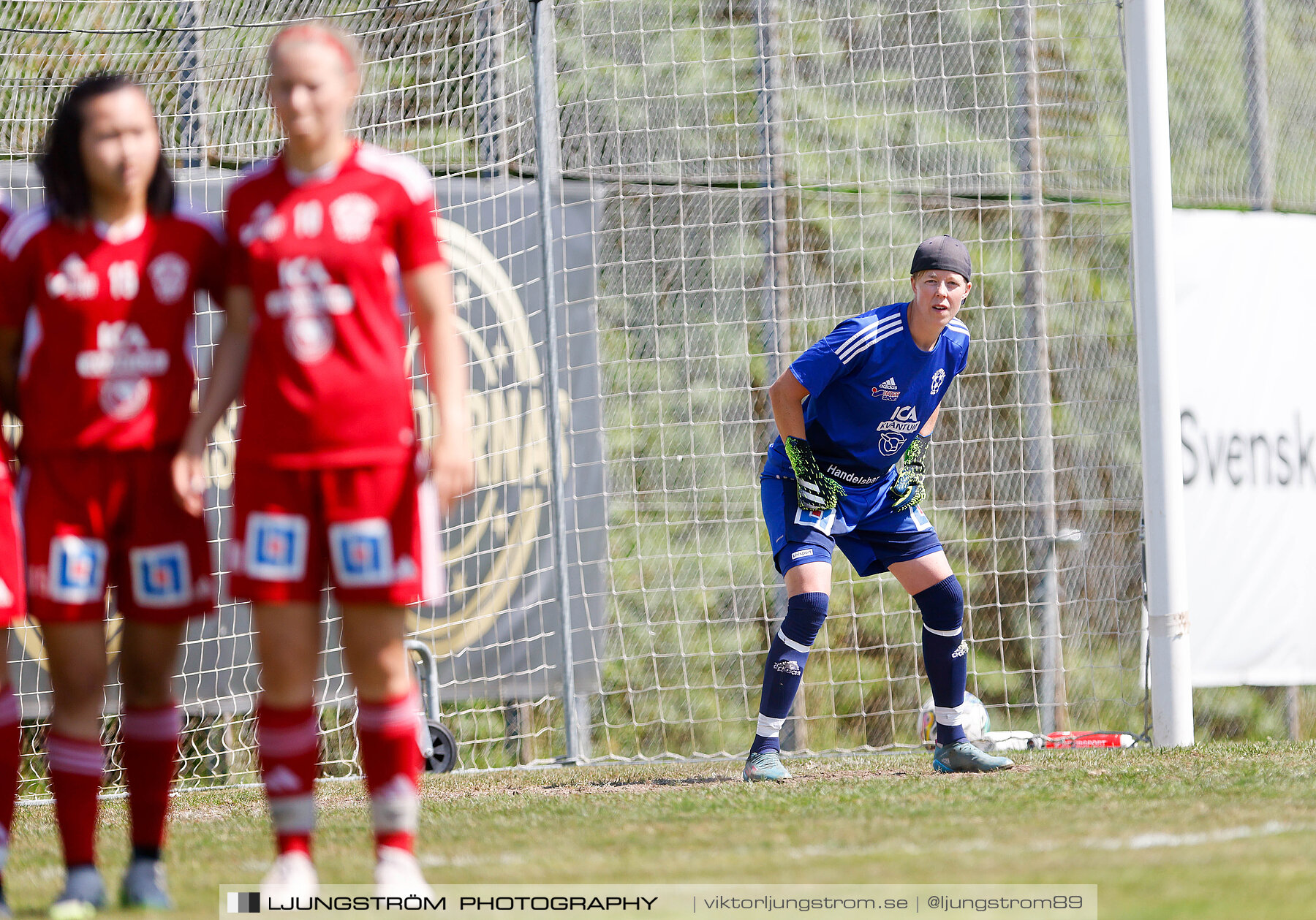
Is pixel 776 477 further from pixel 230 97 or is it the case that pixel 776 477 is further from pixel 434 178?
pixel 230 97

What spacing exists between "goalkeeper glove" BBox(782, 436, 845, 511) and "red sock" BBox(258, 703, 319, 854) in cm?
280

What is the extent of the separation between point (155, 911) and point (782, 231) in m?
5.63

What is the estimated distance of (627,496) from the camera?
780 cm

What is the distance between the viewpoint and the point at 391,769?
2.90m

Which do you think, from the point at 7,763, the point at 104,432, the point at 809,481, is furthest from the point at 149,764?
the point at 809,481

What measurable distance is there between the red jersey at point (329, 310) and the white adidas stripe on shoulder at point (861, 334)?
8.61 ft

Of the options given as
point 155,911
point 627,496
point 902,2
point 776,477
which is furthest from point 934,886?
point 902,2

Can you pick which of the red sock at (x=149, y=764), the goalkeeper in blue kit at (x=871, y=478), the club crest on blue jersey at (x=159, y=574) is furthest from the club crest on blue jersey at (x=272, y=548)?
the goalkeeper in blue kit at (x=871, y=478)

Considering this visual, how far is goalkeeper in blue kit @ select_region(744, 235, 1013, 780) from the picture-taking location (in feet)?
17.6

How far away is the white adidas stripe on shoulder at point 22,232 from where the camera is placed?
305 cm

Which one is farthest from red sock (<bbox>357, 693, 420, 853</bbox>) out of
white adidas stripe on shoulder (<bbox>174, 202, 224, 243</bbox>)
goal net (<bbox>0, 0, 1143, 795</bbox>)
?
goal net (<bbox>0, 0, 1143, 795</bbox>)

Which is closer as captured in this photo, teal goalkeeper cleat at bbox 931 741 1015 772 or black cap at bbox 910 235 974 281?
black cap at bbox 910 235 974 281

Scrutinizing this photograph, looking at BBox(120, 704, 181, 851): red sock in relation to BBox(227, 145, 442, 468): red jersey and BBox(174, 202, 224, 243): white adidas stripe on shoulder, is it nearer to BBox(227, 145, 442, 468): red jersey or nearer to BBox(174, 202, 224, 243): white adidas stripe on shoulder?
BBox(227, 145, 442, 468): red jersey

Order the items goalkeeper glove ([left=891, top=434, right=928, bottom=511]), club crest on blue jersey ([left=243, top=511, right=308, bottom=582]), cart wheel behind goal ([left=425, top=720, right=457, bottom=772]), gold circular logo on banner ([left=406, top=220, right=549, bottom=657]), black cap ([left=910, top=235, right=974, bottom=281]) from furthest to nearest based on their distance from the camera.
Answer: gold circular logo on banner ([left=406, top=220, right=549, bottom=657]) → cart wheel behind goal ([left=425, top=720, right=457, bottom=772]) → goalkeeper glove ([left=891, top=434, right=928, bottom=511]) → black cap ([left=910, top=235, right=974, bottom=281]) → club crest on blue jersey ([left=243, top=511, right=308, bottom=582])
